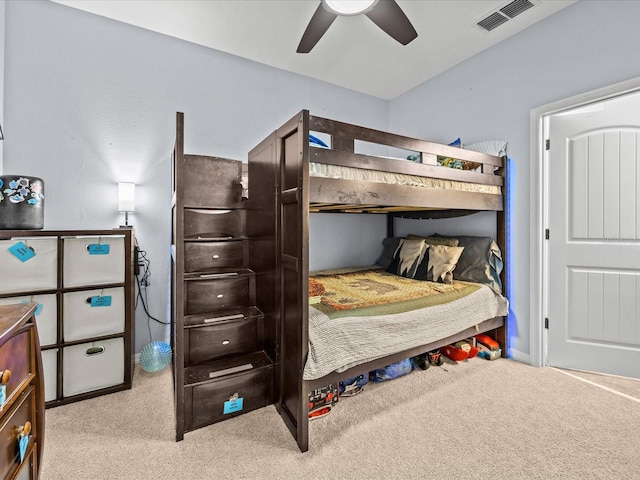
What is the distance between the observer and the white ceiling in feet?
7.80

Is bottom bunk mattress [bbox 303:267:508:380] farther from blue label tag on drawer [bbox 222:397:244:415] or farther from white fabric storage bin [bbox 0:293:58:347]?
white fabric storage bin [bbox 0:293:58:347]

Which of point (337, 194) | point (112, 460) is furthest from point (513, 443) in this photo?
point (112, 460)

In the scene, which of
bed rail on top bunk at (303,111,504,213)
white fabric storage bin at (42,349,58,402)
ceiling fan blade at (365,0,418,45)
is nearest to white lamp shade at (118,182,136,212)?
white fabric storage bin at (42,349,58,402)

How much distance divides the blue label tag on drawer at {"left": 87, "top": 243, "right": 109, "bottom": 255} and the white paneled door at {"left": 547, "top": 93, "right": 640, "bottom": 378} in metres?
3.54

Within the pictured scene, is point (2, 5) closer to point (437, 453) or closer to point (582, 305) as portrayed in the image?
point (437, 453)

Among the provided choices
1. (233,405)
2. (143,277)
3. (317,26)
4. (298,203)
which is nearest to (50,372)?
(143,277)

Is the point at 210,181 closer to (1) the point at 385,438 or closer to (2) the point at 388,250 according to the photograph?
(1) the point at 385,438

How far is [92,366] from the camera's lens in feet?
6.97

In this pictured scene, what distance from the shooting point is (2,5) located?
7.21 ft

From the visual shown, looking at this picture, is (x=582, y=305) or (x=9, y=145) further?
(x=582, y=305)

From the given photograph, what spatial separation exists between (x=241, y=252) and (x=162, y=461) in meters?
1.40

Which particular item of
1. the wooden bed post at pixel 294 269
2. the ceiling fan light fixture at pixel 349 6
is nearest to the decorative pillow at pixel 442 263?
the wooden bed post at pixel 294 269

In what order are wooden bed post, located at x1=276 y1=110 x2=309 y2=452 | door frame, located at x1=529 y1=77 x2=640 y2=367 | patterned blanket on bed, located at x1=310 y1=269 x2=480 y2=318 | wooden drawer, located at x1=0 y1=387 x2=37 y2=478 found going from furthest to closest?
door frame, located at x1=529 y1=77 x2=640 y2=367 < patterned blanket on bed, located at x1=310 y1=269 x2=480 y2=318 < wooden bed post, located at x1=276 y1=110 x2=309 y2=452 < wooden drawer, located at x1=0 y1=387 x2=37 y2=478

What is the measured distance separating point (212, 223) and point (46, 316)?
1.21m
